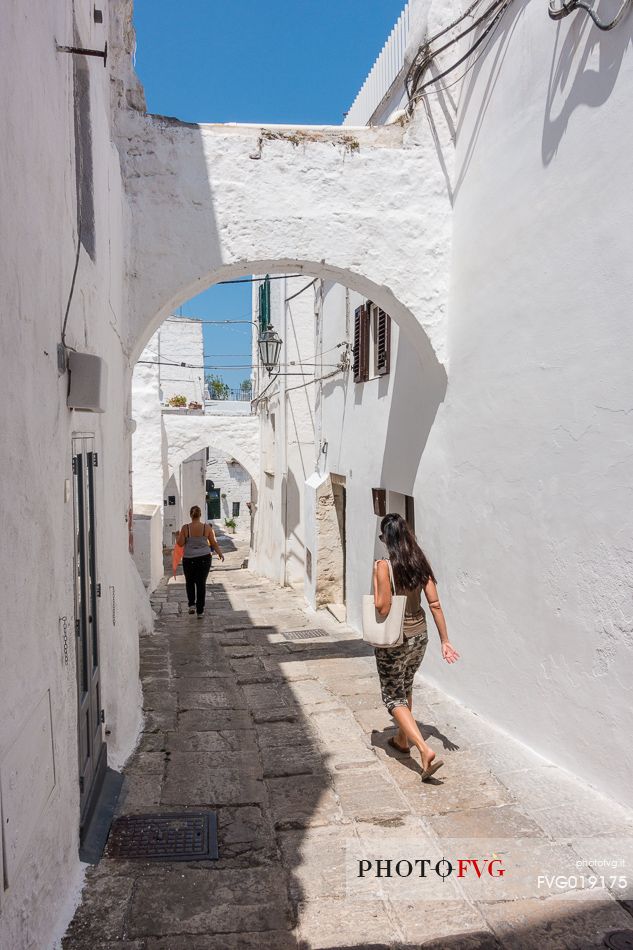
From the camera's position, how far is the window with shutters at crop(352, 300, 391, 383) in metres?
8.05

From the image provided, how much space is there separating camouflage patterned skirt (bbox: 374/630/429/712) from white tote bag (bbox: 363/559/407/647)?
0.44ft

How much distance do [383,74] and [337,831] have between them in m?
7.12

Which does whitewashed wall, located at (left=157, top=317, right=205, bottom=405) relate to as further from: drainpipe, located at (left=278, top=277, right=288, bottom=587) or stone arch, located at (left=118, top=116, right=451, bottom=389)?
stone arch, located at (left=118, top=116, right=451, bottom=389)

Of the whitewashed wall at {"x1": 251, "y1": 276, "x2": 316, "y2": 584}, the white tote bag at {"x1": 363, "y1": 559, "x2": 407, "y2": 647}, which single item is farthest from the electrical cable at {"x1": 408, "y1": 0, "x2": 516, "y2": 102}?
the whitewashed wall at {"x1": 251, "y1": 276, "x2": 316, "y2": 584}

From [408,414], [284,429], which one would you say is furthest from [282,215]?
[284,429]

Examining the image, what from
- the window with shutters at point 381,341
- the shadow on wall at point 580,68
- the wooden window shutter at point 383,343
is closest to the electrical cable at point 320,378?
the window with shutters at point 381,341

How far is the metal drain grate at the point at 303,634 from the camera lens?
8680 millimetres

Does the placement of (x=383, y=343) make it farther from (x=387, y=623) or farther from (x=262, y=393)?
(x=262, y=393)

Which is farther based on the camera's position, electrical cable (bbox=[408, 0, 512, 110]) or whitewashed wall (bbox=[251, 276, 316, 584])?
whitewashed wall (bbox=[251, 276, 316, 584])

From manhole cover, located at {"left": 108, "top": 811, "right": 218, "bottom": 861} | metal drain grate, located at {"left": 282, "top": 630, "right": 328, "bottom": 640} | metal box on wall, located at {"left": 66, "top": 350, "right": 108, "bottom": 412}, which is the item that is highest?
metal box on wall, located at {"left": 66, "top": 350, "right": 108, "bottom": 412}

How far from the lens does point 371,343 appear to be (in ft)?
28.7

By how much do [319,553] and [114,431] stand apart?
675 cm

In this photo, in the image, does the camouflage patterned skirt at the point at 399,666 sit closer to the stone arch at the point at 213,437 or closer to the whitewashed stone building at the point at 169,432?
the whitewashed stone building at the point at 169,432

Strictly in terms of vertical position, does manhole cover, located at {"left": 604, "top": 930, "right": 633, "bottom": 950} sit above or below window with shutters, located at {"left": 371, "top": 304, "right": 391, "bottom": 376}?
below
